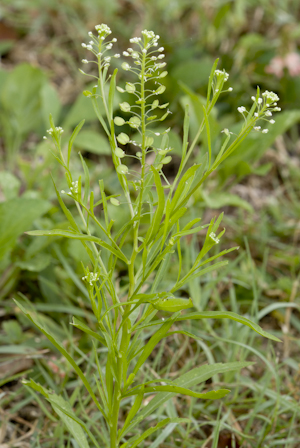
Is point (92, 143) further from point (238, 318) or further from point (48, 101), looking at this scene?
point (238, 318)

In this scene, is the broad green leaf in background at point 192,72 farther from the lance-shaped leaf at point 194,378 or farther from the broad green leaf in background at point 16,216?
the lance-shaped leaf at point 194,378

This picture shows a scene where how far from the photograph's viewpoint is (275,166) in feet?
7.73

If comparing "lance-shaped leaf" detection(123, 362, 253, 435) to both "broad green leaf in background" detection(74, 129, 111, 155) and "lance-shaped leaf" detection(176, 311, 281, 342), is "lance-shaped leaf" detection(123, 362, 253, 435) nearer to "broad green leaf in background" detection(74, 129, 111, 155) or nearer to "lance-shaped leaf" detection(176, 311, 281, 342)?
"lance-shaped leaf" detection(176, 311, 281, 342)

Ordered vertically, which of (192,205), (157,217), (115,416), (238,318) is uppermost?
(157,217)

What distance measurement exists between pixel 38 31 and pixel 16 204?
191 centimetres

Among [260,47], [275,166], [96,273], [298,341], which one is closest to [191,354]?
[298,341]

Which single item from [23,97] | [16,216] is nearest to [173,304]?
[16,216]

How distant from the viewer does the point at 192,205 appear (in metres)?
1.75

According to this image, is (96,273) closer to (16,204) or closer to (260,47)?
(16,204)

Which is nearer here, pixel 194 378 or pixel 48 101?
pixel 194 378

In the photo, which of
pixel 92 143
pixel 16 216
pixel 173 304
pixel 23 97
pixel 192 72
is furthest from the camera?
pixel 192 72

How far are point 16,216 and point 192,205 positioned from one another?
700 mm

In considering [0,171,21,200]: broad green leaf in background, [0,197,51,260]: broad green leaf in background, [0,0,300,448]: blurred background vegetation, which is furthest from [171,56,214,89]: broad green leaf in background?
[0,197,51,260]: broad green leaf in background

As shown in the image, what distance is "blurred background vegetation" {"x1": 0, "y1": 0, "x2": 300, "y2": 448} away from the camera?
4.00 feet
